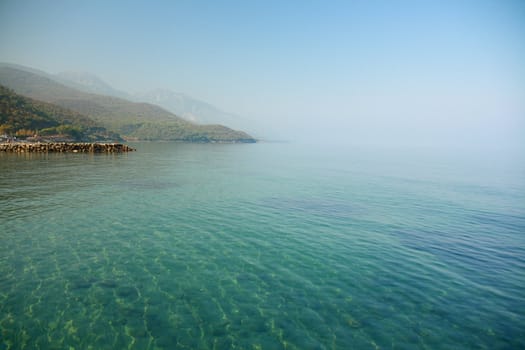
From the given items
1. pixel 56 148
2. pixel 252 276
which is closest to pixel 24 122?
pixel 56 148

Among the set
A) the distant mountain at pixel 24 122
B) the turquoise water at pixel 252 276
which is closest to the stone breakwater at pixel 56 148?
the distant mountain at pixel 24 122

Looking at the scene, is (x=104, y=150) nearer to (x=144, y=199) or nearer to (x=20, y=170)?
(x=20, y=170)

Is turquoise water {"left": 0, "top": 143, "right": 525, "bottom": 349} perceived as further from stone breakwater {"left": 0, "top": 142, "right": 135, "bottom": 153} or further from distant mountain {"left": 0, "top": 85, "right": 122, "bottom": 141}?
distant mountain {"left": 0, "top": 85, "right": 122, "bottom": 141}

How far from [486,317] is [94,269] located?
2281cm

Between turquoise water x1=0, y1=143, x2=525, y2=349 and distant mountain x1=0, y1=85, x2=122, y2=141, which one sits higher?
distant mountain x1=0, y1=85, x2=122, y2=141

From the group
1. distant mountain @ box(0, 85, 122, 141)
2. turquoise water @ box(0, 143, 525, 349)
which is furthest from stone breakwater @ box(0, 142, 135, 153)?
turquoise water @ box(0, 143, 525, 349)

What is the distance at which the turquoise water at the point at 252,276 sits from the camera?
12.4 metres

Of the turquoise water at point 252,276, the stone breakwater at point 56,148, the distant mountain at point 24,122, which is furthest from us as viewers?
the distant mountain at point 24,122

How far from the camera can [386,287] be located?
16.9 m

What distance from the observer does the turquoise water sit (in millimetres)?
12438

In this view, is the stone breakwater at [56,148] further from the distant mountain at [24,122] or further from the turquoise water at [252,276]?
the turquoise water at [252,276]

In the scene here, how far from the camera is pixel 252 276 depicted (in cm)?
1777

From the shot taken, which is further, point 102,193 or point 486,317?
point 102,193

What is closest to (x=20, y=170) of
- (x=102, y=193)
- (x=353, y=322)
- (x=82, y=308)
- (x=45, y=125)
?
(x=102, y=193)
